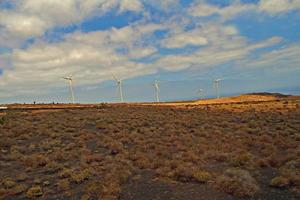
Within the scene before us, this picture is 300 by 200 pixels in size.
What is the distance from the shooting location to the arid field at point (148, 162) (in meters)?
16.9

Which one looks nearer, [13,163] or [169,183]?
[169,183]

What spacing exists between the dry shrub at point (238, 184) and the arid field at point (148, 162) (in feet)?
0.13

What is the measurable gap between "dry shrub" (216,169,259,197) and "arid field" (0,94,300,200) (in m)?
0.04

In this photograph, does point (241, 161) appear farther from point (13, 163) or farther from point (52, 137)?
point (52, 137)

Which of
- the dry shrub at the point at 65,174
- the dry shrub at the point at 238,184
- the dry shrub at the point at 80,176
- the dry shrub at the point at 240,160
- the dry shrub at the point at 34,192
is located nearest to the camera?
the dry shrub at the point at 238,184

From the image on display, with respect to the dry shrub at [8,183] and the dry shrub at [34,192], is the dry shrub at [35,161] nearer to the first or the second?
the dry shrub at [8,183]

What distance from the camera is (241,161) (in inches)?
844

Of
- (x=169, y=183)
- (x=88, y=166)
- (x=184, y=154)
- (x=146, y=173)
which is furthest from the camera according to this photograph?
(x=184, y=154)

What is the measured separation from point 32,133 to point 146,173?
19.1 m

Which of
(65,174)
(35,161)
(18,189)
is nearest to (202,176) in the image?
(65,174)

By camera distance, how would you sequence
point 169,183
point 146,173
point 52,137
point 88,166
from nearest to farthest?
point 169,183
point 146,173
point 88,166
point 52,137

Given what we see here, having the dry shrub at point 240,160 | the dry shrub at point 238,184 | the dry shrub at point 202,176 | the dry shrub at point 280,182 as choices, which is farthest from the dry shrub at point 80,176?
the dry shrub at point 280,182

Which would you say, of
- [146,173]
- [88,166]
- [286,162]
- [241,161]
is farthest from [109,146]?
[286,162]

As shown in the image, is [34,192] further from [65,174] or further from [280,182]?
[280,182]
